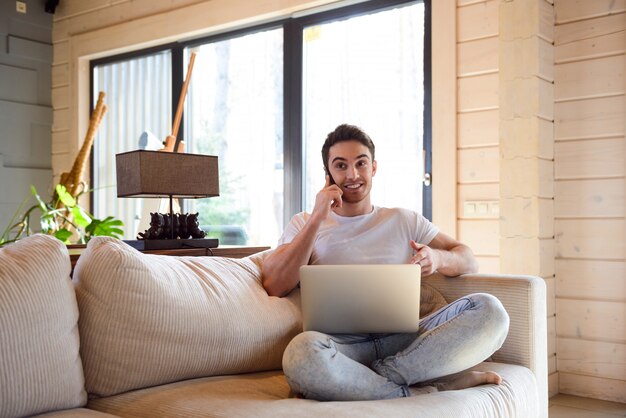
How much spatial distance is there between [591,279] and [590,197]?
362 millimetres

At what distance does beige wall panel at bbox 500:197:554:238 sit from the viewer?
2879 mm

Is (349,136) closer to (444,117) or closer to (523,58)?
(523,58)

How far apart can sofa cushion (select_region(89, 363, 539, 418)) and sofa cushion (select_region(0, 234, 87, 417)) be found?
0.49 feet

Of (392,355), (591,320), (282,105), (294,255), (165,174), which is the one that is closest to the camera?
(392,355)

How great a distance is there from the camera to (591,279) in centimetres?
301

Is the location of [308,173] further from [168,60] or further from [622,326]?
[622,326]

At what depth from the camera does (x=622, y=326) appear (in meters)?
2.93

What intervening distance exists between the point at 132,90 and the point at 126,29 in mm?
433

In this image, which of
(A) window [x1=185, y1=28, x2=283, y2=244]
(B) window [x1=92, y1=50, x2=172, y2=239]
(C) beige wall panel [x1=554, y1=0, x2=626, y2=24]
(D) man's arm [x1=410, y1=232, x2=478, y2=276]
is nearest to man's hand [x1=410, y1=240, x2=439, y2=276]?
(D) man's arm [x1=410, y1=232, x2=478, y2=276]

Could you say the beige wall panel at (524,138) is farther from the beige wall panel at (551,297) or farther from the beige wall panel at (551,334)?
the beige wall panel at (551,334)

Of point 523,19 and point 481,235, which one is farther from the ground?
point 523,19

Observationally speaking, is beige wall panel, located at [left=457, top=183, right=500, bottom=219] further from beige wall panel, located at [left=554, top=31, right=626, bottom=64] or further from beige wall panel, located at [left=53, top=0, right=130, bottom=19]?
beige wall panel, located at [left=53, top=0, right=130, bottom=19]

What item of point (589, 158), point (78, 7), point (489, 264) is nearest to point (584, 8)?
point (589, 158)

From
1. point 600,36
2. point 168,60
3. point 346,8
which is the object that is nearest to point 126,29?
point 168,60
